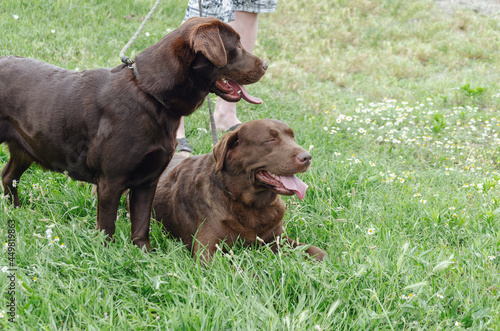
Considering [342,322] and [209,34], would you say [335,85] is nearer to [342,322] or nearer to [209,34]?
[209,34]

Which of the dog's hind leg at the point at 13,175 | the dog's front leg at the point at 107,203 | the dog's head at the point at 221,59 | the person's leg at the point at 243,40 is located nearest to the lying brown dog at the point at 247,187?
the dog's head at the point at 221,59

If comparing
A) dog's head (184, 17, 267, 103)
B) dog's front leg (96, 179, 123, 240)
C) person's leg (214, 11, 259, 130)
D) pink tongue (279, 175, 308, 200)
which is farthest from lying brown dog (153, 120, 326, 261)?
person's leg (214, 11, 259, 130)

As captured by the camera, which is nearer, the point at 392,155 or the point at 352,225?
the point at 352,225

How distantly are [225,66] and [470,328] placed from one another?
182 centimetres

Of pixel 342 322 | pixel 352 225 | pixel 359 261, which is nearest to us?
pixel 342 322

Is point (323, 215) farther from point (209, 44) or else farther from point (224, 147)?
point (209, 44)

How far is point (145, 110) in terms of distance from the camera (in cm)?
281

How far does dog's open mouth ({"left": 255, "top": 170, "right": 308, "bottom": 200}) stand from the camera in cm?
289

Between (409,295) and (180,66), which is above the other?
(180,66)

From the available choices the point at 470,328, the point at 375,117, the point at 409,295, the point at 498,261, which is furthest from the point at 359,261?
the point at 375,117

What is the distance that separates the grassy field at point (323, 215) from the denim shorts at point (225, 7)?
1.08m

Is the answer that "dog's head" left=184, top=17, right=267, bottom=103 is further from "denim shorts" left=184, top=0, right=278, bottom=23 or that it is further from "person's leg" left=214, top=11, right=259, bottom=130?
"person's leg" left=214, top=11, right=259, bottom=130

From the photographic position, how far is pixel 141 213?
10.3 feet

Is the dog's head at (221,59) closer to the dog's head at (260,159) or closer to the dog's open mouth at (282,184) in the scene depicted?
the dog's head at (260,159)
